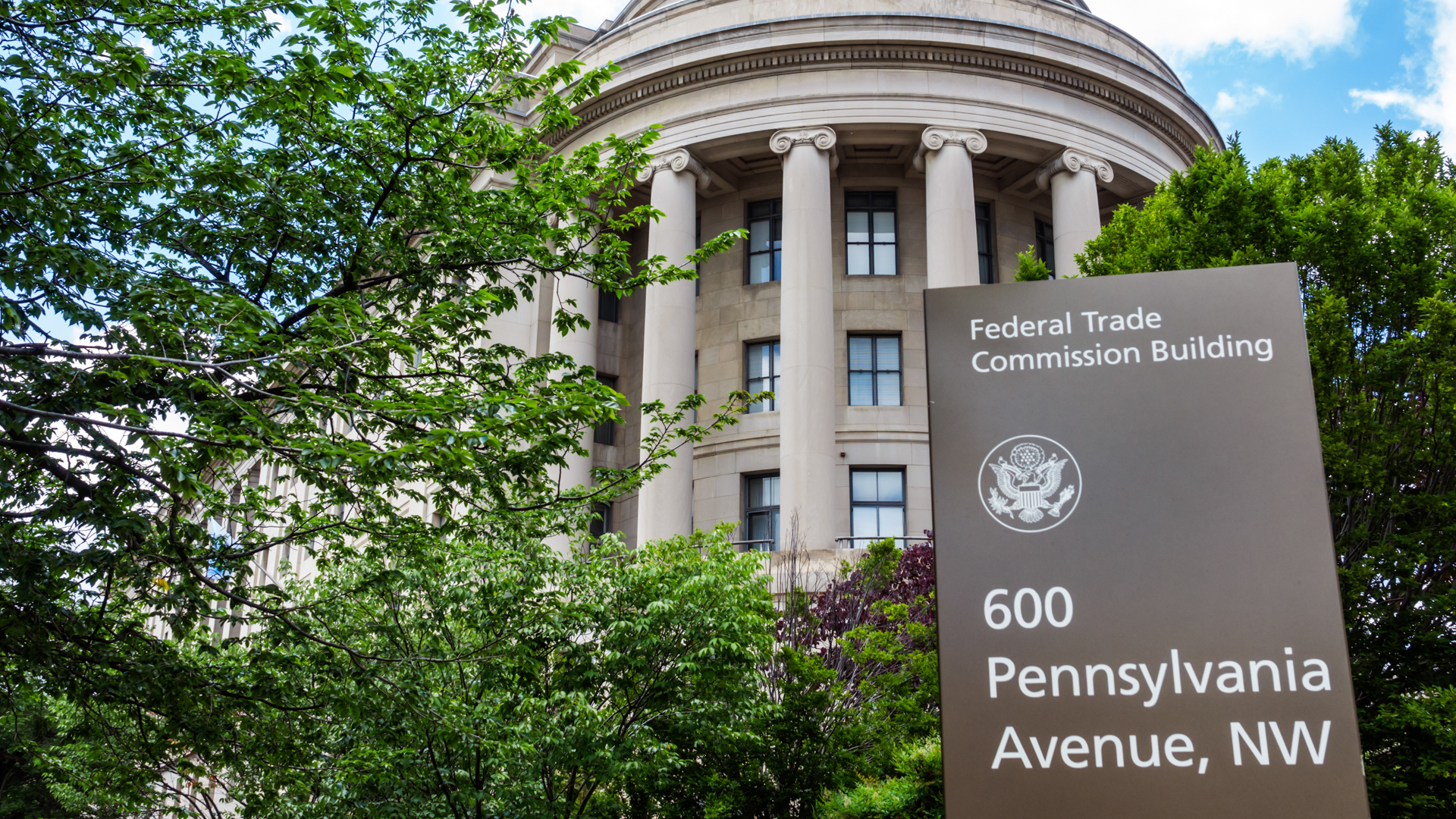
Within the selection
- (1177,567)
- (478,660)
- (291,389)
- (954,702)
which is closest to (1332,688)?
(1177,567)

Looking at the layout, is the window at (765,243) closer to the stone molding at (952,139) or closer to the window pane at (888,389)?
the window pane at (888,389)

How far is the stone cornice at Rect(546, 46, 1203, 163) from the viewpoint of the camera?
32.8 metres

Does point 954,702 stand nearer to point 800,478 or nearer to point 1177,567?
point 1177,567

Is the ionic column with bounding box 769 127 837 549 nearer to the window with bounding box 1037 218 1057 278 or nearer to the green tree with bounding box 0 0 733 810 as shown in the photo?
the window with bounding box 1037 218 1057 278

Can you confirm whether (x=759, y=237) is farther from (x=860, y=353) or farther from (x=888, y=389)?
(x=888, y=389)

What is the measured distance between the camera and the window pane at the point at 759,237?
121ft

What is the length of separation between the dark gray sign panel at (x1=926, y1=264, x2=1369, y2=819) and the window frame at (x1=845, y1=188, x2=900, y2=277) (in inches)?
1193

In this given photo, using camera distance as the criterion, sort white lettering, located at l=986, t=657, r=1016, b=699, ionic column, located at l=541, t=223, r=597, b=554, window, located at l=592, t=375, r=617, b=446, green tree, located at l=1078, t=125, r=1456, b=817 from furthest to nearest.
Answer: window, located at l=592, t=375, r=617, b=446 < ionic column, located at l=541, t=223, r=597, b=554 < green tree, located at l=1078, t=125, r=1456, b=817 < white lettering, located at l=986, t=657, r=1016, b=699

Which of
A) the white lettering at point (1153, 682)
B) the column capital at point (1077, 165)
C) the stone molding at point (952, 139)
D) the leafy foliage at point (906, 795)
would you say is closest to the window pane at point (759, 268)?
the stone molding at point (952, 139)

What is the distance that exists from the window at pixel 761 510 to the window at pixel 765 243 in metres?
6.73

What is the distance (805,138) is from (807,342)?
21.5 ft

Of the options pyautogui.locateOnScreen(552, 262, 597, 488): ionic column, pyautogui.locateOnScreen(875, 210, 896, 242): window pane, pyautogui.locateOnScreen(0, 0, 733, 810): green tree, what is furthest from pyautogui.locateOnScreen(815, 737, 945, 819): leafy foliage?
pyautogui.locateOnScreen(875, 210, 896, 242): window pane

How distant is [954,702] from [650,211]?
431 inches

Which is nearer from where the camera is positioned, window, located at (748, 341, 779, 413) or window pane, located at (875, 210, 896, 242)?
window, located at (748, 341, 779, 413)
